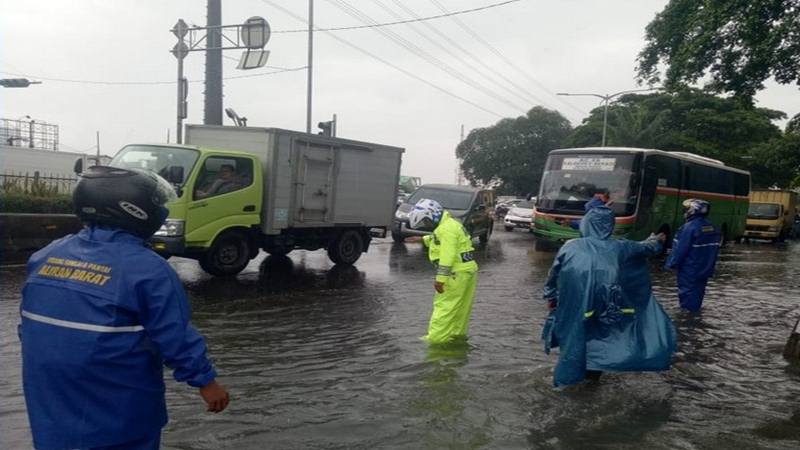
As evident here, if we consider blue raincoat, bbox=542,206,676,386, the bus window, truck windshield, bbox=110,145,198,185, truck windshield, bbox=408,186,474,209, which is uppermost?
the bus window

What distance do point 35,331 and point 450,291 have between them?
4851mm

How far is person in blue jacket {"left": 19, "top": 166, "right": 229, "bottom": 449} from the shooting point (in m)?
2.64

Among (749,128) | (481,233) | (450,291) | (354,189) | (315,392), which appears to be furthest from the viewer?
(749,128)

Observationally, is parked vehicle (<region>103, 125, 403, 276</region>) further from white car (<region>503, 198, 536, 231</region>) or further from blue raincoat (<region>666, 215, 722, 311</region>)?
white car (<region>503, 198, 536, 231</region>)

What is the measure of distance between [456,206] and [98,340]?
17629 millimetres

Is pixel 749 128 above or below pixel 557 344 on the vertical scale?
above

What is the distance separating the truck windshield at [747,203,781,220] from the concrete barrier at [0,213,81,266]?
93.7 feet

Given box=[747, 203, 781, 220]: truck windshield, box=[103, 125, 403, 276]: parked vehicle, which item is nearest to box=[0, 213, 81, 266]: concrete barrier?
box=[103, 125, 403, 276]: parked vehicle

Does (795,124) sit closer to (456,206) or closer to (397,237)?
(456,206)

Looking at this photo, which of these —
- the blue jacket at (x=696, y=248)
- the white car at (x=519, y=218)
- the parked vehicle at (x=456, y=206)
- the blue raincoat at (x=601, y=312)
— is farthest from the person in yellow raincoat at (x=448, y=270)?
the white car at (x=519, y=218)

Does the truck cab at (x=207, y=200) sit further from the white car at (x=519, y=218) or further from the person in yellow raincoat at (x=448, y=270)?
Result: the white car at (x=519, y=218)

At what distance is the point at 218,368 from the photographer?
6.33 meters

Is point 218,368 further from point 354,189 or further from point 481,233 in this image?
point 481,233

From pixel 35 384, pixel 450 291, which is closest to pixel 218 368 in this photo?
pixel 450 291
